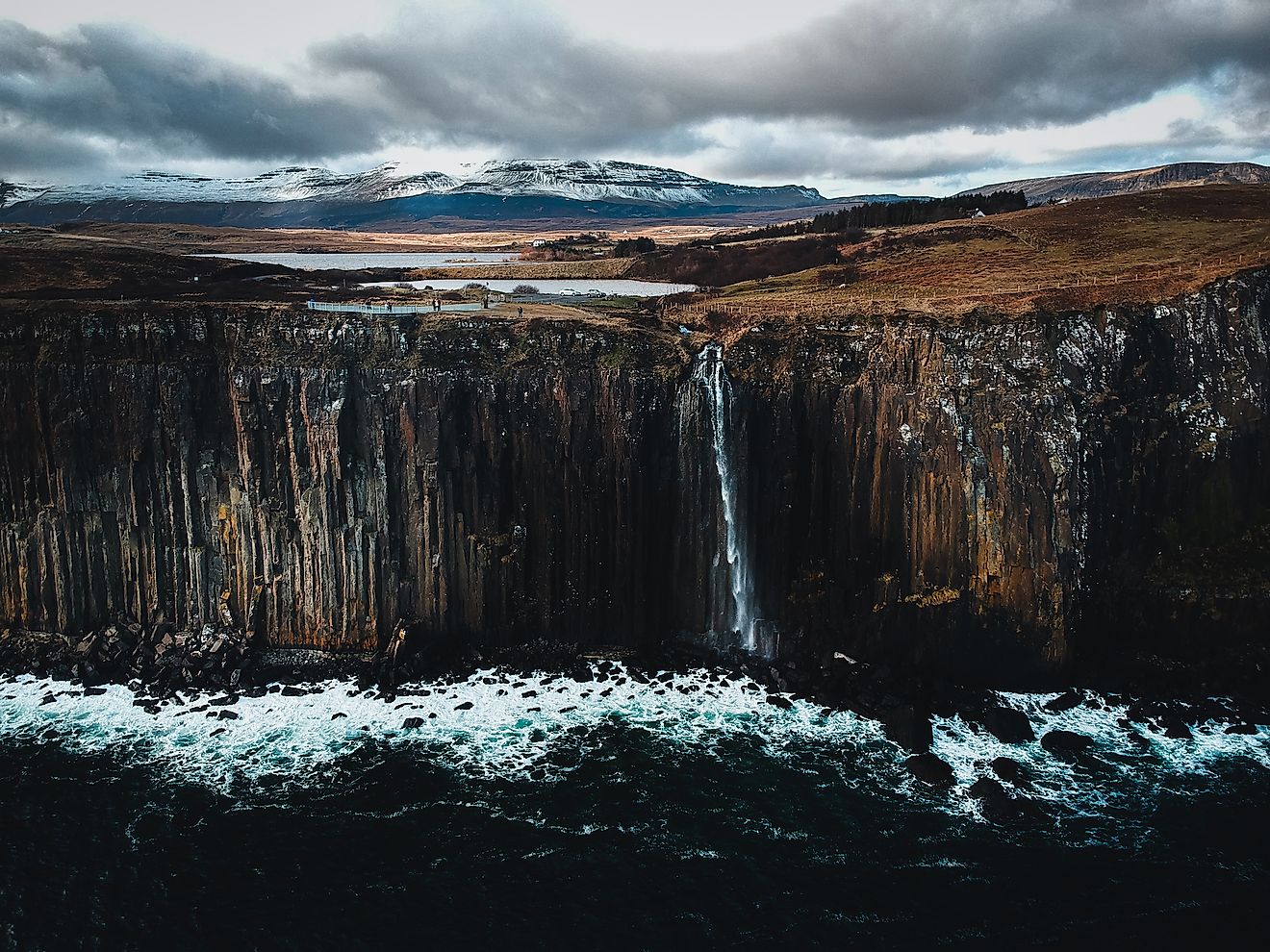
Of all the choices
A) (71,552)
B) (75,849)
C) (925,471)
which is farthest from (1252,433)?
(71,552)

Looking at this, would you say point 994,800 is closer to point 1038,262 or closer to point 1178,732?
point 1178,732

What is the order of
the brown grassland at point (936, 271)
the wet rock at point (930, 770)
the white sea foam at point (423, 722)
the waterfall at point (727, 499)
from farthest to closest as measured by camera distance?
the brown grassland at point (936, 271)
the waterfall at point (727, 499)
the white sea foam at point (423, 722)
the wet rock at point (930, 770)

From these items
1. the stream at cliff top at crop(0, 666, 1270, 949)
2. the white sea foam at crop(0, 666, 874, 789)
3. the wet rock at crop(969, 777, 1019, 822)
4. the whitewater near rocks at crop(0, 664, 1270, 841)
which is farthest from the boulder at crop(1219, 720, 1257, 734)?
the white sea foam at crop(0, 666, 874, 789)

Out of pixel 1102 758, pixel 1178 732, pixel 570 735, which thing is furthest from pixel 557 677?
pixel 1178 732

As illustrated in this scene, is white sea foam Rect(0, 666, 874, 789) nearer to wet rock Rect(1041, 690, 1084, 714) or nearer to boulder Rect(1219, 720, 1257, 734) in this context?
wet rock Rect(1041, 690, 1084, 714)

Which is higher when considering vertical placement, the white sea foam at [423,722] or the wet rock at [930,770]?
the white sea foam at [423,722]

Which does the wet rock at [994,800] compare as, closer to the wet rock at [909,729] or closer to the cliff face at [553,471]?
the wet rock at [909,729]

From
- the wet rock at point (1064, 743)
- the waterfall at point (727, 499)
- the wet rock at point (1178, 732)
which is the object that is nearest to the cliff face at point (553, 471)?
the waterfall at point (727, 499)
